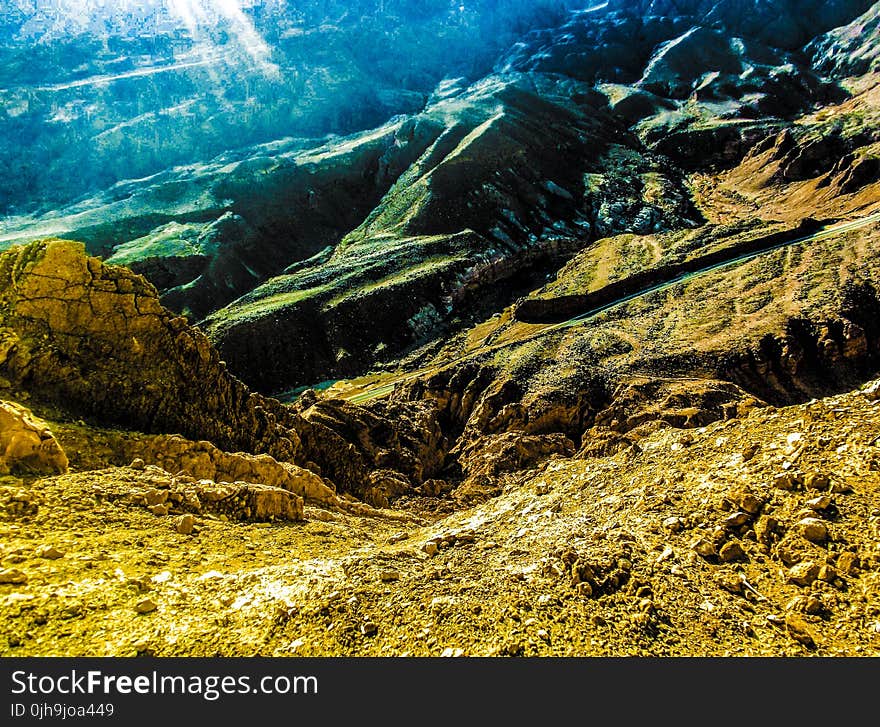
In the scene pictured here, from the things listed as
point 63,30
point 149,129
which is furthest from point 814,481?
point 63,30

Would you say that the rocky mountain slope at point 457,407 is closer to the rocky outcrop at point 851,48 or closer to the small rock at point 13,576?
the small rock at point 13,576

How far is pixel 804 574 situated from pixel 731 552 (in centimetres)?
90

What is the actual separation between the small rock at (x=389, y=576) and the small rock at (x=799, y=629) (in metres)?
4.93

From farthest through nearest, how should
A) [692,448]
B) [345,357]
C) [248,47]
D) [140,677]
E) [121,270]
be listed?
[248,47] → [345,357] → [121,270] → [692,448] → [140,677]

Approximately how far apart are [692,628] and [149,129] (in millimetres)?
169408

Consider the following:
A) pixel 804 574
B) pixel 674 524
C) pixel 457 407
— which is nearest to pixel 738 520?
pixel 674 524

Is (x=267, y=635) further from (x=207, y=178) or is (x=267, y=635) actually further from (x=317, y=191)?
(x=207, y=178)

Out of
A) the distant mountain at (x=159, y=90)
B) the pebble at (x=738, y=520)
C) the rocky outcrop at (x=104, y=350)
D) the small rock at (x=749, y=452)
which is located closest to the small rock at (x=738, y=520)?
the pebble at (x=738, y=520)

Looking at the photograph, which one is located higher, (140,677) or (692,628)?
(140,677)

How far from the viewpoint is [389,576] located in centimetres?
705

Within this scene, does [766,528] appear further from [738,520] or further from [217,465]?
[217,465]

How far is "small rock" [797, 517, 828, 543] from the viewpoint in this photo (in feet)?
21.8

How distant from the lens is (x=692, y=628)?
19.7 feet

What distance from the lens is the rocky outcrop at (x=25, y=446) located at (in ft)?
25.4
